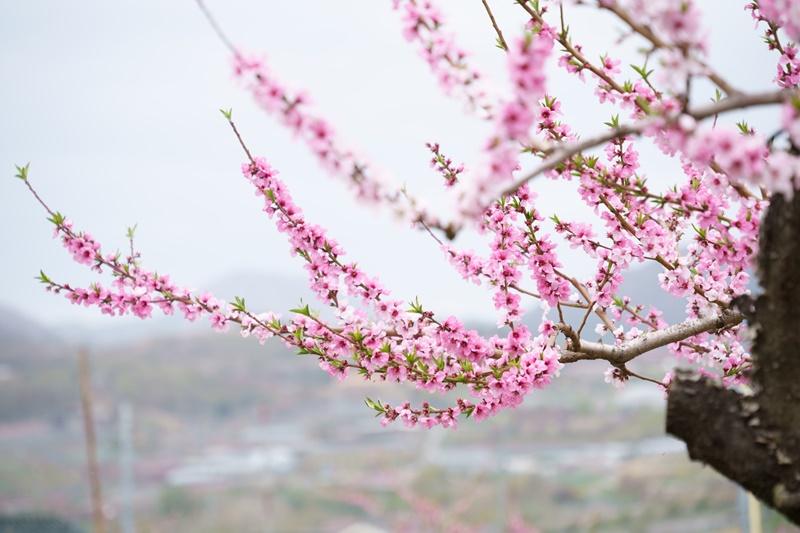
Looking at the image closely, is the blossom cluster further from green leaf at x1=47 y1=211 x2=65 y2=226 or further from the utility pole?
the utility pole

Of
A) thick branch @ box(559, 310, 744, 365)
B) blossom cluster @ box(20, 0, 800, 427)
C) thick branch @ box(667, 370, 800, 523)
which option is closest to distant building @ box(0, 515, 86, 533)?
blossom cluster @ box(20, 0, 800, 427)

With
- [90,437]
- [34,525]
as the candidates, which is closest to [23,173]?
[90,437]

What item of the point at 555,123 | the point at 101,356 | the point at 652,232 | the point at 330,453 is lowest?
the point at 652,232

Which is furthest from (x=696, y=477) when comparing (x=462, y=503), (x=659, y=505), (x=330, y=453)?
(x=330, y=453)

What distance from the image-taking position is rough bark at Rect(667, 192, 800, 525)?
56.2 inches

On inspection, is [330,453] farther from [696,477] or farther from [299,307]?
[299,307]

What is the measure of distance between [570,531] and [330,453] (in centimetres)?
342

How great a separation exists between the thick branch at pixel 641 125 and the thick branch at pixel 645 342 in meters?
0.85

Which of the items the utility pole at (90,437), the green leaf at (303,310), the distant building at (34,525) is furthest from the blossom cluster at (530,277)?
the distant building at (34,525)

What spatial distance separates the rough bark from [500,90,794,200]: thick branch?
0.76 feet

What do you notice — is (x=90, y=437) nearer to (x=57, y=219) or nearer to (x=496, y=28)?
(x=57, y=219)

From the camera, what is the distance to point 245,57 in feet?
4.55

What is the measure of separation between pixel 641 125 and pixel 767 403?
1.97 ft

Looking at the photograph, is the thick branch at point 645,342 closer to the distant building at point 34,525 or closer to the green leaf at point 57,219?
the green leaf at point 57,219
